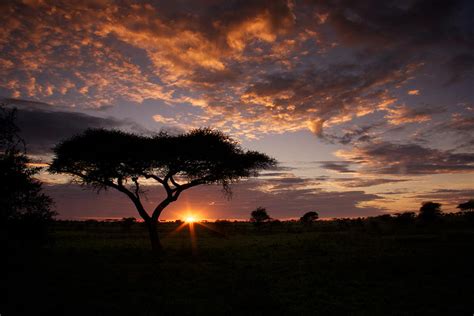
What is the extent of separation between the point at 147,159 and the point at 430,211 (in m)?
68.7

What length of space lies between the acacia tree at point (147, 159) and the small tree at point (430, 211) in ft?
189

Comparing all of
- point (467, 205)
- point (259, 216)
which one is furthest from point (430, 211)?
point (259, 216)

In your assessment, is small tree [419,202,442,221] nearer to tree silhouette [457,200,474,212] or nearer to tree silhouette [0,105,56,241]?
tree silhouette [457,200,474,212]

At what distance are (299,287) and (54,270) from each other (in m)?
11.7

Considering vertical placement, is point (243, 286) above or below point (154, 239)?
below

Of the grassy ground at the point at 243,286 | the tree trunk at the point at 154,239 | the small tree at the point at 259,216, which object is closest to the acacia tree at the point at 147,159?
the tree trunk at the point at 154,239

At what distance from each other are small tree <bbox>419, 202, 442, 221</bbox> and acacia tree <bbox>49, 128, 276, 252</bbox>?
5749 cm

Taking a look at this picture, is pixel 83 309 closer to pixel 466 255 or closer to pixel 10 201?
pixel 10 201

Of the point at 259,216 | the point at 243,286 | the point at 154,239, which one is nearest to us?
the point at 243,286

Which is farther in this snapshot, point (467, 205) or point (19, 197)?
point (467, 205)

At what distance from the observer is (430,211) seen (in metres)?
72.7

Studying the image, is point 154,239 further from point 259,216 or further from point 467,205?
point 467,205

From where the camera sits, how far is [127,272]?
16625 mm

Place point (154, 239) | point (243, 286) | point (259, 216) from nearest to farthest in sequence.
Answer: point (243, 286), point (154, 239), point (259, 216)
